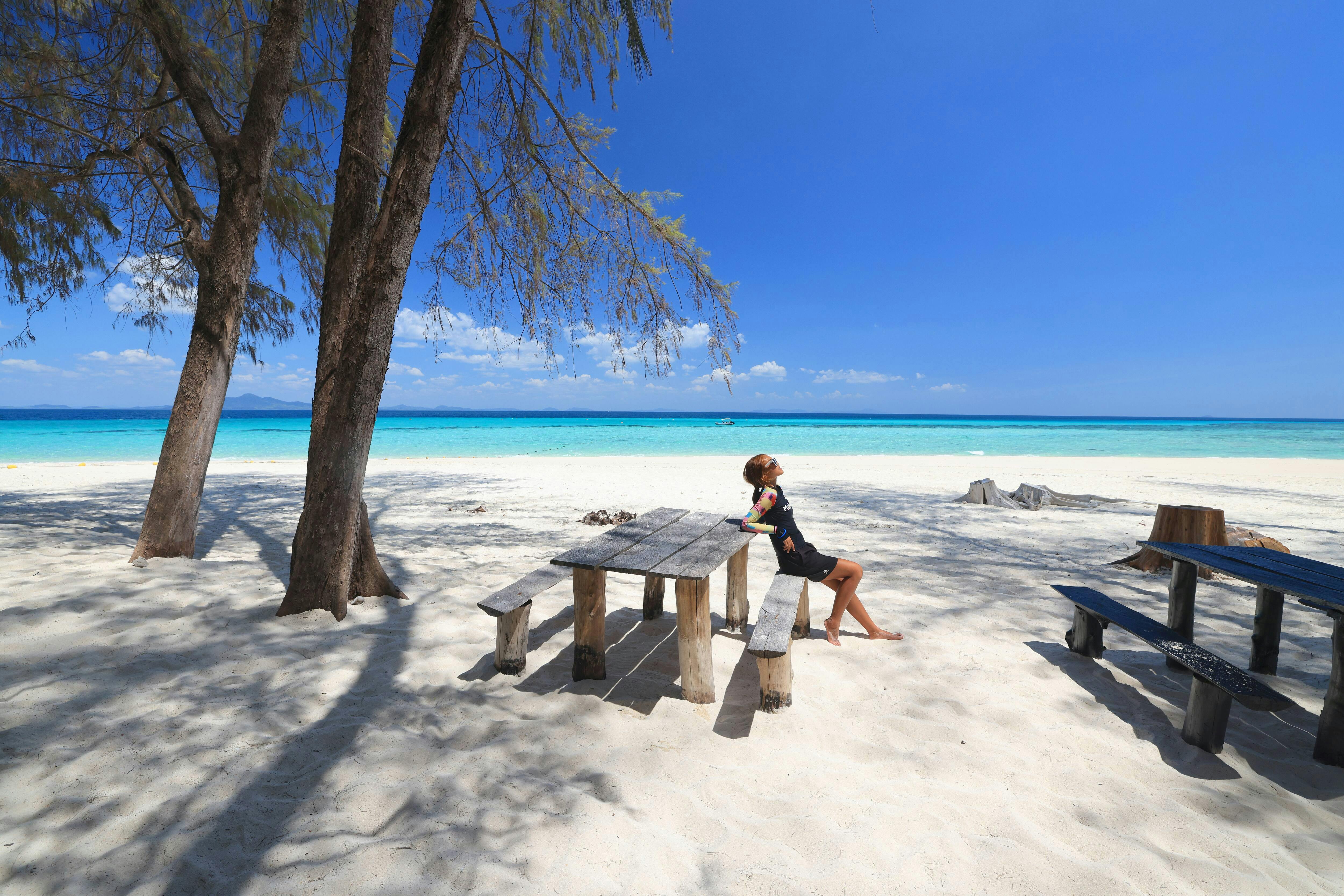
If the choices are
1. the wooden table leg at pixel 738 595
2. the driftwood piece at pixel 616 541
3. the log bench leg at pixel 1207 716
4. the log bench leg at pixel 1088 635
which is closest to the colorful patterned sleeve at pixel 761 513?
the wooden table leg at pixel 738 595

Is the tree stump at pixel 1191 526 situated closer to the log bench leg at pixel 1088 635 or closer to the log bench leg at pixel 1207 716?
the log bench leg at pixel 1088 635

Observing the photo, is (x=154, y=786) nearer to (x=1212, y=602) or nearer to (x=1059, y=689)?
(x=1059, y=689)

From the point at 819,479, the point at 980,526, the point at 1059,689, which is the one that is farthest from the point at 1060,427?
the point at 1059,689

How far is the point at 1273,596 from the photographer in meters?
3.05

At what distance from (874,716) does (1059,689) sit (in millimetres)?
1116

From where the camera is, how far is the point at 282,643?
127 inches

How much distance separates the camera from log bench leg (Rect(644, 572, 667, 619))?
12.8 feet

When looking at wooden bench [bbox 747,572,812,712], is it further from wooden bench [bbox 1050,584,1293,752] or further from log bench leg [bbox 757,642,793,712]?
wooden bench [bbox 1050,584,1293,752]

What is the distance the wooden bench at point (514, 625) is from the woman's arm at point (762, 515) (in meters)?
1.20

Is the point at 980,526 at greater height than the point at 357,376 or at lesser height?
lesser

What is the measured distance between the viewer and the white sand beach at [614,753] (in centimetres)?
174

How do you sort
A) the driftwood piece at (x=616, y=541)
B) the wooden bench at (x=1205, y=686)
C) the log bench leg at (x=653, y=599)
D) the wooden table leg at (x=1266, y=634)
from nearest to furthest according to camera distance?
the wooden bench at (x=1205, y=686), the driftwood piece at (x=616, y=541), the wooden table leg at (x=1266, y=634), the log bench leg at (x=653, y=599)

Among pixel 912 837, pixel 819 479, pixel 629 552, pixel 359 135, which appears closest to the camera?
pixel 912 837

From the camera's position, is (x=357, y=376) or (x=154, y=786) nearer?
(x=154, y=786)
